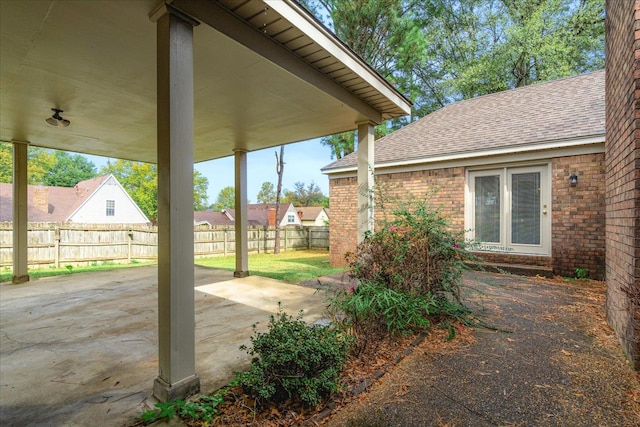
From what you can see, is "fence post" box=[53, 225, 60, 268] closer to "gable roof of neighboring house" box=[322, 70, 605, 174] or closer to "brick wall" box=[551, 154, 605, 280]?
"gable roof of neighboring house" box=[322, 70, 605, 174]

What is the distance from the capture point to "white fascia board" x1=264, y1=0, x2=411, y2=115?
2.74m

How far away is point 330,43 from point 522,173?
557 centimetres

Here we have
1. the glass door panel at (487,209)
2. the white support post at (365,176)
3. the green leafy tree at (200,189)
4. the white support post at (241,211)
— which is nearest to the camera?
the white support post at (365,176)

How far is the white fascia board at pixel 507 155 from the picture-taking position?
19.2 feet

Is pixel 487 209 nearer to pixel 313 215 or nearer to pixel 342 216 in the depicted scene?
pixel 342 216

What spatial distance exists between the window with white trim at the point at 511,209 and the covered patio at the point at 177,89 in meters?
3.44

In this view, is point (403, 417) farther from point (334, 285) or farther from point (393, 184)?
point (393, 184)

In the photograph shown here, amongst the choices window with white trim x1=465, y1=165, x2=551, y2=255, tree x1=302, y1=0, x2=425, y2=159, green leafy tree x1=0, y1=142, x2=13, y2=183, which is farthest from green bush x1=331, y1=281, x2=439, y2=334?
green leafy tree x1=0, y1=142, x2=13, y2=183

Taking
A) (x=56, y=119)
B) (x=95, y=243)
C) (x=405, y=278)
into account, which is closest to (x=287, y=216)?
(x=95, y=243)

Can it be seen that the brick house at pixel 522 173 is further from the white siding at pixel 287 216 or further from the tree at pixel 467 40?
the white siding at pixel 287 216

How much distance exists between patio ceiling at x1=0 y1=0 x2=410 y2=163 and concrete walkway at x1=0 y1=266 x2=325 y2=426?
2.93 metres

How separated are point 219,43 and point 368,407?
3.23 meters

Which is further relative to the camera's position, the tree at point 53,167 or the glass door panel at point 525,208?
the tree at point 53,167

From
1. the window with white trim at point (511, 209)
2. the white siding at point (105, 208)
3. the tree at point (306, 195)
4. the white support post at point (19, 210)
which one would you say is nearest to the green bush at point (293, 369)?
the window with white trim at point (511, 209)
